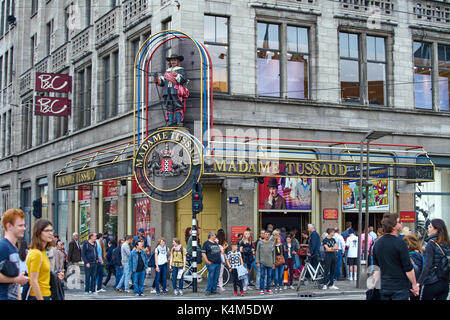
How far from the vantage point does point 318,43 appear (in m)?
24.2

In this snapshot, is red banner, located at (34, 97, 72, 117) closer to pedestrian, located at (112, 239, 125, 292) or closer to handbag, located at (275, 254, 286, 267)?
pedestrian, located at (112, 239, 125, 292)

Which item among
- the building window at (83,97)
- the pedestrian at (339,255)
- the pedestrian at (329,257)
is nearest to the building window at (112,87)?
the building window at (83,97)

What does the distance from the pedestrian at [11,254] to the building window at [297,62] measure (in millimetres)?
17331

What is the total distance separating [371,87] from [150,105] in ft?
28.6

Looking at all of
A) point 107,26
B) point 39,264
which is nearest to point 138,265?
point 39,264

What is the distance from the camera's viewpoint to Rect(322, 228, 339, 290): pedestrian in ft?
62.1

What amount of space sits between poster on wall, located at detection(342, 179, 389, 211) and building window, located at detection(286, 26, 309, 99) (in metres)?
3.85

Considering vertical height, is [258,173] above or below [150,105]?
below

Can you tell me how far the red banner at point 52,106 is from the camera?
27.9m

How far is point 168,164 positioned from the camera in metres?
21.1

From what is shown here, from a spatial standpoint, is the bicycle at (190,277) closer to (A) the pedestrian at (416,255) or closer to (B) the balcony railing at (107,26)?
(A) the pedestrian at (416,255)

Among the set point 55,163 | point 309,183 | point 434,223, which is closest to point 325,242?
point 309,183

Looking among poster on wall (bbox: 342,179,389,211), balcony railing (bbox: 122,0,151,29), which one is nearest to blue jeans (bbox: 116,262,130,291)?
poster on wall (bbox: 342,179,389,211)

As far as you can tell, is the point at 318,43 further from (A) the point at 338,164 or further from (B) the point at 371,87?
(A) the point at 338,164
